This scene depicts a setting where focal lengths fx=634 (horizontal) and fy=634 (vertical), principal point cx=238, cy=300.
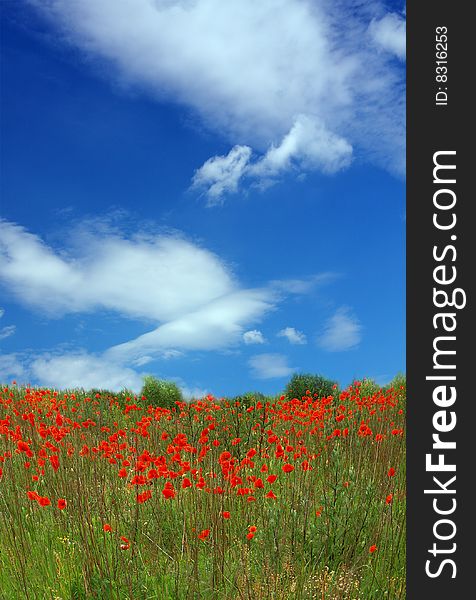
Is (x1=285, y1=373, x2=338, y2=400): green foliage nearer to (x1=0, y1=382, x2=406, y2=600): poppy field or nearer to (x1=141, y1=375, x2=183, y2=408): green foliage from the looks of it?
(x1=141, y1=375, x2=183, y2=408): green foliage

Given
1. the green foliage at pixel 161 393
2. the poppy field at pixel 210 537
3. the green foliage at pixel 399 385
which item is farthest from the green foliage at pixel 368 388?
the poppy field at pixel 210 537

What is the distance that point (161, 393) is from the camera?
1238 centimetres

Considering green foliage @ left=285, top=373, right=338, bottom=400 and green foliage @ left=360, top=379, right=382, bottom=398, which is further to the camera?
green foliage @ left=285, top=373, right=338, bottom=400

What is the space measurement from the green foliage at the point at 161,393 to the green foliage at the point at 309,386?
2.45 m

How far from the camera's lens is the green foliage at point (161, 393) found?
40.5ft

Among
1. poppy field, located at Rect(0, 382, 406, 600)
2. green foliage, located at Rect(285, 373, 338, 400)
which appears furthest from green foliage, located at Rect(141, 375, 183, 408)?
poppy field, located at Rect(0, 382, 406, 600)

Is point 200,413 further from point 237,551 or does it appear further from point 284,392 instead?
point 237,551

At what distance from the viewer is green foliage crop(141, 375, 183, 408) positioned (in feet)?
40.5

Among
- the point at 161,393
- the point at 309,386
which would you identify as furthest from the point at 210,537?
the point at 309,386

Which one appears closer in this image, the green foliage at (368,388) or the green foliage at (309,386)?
the green foliage at (368,388)

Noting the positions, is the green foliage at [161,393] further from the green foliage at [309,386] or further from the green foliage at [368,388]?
the green foliage at [368,388]

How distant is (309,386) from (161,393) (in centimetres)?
318

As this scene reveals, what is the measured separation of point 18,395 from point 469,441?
1190cm

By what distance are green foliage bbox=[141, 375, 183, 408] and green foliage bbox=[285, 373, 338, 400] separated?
245cm
